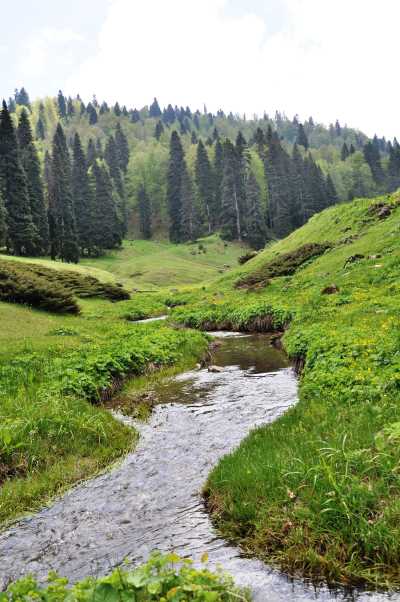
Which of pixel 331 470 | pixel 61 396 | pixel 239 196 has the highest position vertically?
pixel 239 196

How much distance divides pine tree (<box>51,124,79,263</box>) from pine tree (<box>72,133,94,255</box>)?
4.18 metres

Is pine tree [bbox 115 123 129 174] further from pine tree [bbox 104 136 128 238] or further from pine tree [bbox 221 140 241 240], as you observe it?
pine tree [bbox 221 140 241 240]

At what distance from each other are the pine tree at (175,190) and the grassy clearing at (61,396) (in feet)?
344

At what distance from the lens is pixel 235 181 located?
117438mm

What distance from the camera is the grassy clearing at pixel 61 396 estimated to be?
356 inches

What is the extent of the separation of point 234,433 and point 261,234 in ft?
338

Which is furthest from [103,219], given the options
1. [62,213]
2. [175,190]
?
[175,190]

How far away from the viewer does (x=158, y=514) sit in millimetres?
7590

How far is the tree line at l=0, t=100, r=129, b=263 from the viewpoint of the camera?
68000 millimetres

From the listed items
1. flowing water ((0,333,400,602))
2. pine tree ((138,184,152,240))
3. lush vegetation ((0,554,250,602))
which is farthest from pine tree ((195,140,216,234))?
lush vegetation ((0,554,250,602))

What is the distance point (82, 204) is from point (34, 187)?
2225 cm

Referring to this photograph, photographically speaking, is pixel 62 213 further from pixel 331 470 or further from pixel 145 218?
pixel 331 470

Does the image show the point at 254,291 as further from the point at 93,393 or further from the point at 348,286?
the point at 93,393

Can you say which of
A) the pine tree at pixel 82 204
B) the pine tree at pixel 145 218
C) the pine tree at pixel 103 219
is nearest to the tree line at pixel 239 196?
the pine tree at pixel 145 218
